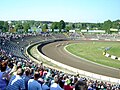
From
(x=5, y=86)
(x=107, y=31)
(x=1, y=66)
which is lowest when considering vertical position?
(x=107, y=31)

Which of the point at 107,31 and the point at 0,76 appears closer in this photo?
the point at 0,76

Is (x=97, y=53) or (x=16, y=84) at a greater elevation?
(x=16, y=84)

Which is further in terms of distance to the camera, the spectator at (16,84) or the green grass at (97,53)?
the green grass at (97,53)

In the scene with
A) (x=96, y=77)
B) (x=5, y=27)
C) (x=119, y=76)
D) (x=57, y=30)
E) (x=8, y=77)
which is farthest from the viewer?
(x=57, y=30)

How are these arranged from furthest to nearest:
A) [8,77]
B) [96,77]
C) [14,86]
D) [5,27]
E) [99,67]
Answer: [5,27], [99,67], [96,77], [8,77], [14,86]

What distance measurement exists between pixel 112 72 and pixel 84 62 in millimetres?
9670

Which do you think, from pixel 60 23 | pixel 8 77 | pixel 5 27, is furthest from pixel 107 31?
pixel 8 77

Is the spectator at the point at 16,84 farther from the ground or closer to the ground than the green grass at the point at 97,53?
farther from the ground

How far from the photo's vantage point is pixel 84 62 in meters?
47.4

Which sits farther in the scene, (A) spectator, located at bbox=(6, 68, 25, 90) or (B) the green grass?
(B) the green grass

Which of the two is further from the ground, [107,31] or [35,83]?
[35,83]

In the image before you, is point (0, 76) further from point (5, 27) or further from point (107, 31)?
point (107, 31)

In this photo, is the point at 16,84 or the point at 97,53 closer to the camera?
the point at 16,84

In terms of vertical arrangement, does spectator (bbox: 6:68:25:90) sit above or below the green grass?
above
